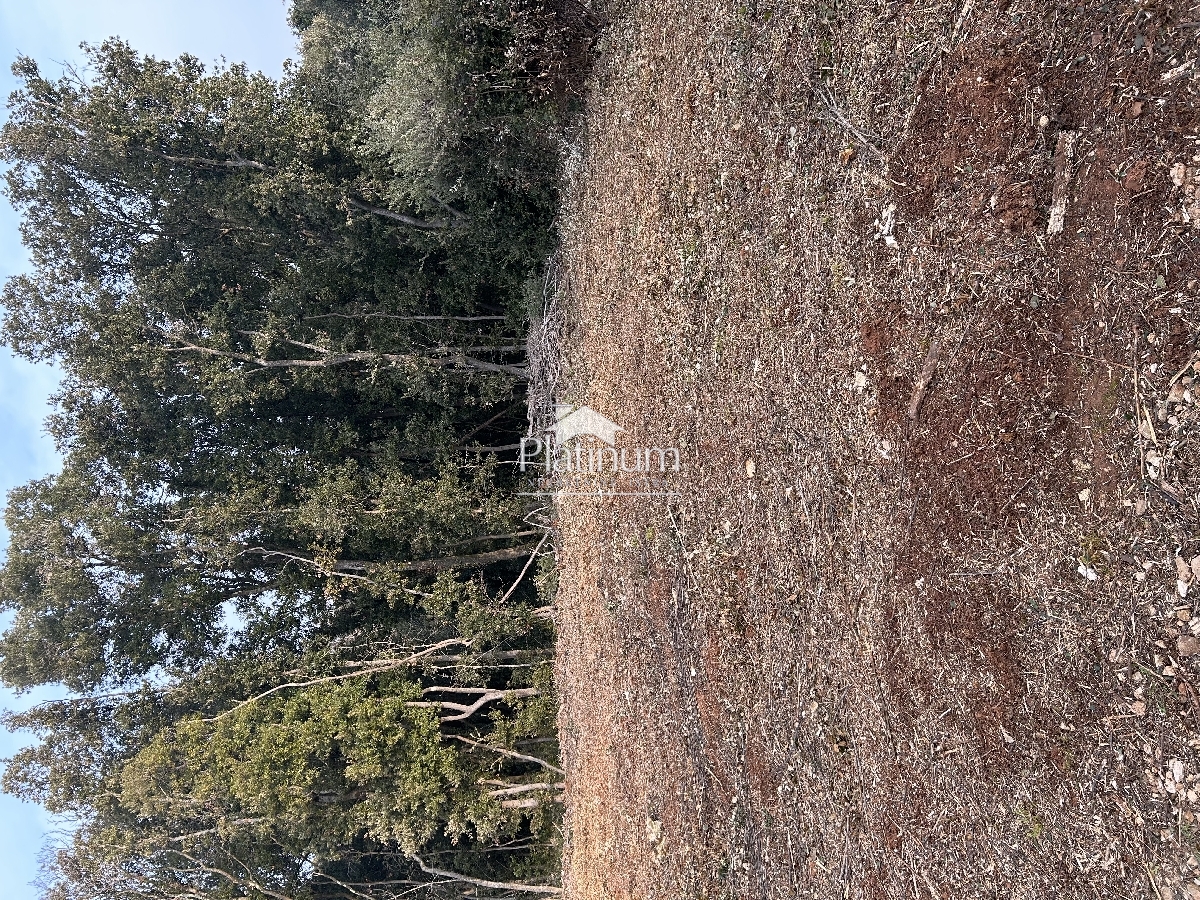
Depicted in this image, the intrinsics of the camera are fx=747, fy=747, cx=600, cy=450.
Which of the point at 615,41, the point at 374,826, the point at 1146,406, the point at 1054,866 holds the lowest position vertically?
the point at 374,826

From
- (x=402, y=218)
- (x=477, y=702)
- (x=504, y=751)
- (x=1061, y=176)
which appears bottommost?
(x=504, y=751)

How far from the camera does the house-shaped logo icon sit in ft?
25.5

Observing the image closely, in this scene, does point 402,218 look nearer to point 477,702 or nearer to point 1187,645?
point 477,702

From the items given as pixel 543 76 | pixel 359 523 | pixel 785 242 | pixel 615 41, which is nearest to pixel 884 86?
pixel 785 242

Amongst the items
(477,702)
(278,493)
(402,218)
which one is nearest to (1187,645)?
(477,702)

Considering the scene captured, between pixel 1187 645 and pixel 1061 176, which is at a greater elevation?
pixel 1061 176

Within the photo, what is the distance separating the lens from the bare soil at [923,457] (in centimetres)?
274

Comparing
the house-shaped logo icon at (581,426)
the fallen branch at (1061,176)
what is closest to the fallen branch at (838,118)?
the fallen branch at (1061,176)

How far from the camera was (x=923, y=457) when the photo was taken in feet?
12.3

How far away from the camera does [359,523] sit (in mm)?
10984

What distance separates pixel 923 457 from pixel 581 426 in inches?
211

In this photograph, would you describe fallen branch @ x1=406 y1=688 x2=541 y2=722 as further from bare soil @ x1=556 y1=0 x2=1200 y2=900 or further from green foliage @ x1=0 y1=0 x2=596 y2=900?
bare soil @ x1=556 y1=0 x2=1200 y2=900

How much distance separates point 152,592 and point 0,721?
2.97 meters

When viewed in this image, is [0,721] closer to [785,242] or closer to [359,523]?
[359,523]
